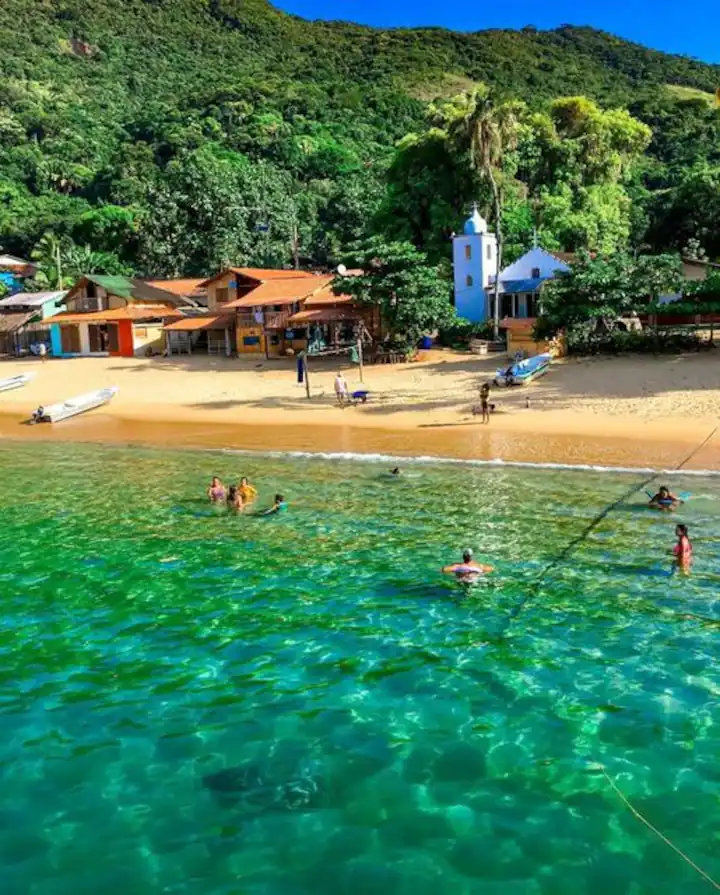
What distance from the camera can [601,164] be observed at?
202 feet

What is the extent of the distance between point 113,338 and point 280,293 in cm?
1241

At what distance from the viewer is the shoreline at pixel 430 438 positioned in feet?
76.1

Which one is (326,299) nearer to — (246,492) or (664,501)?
(246,492)

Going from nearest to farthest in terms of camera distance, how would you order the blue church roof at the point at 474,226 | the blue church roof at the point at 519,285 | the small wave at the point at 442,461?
1. the small wave at the point at 442,461
2. the blue church roof at the point at 519,285
3. the blue church roof at the point at 474,226

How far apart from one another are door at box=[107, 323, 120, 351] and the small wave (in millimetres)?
27543

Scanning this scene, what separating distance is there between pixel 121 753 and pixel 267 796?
1.83m

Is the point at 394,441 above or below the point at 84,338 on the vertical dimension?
below

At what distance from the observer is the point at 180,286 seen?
59.5 metres

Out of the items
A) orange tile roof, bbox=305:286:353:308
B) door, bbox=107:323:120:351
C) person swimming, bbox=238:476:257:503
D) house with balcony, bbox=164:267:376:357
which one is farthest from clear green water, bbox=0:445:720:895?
door, bbox=107:323:120:351

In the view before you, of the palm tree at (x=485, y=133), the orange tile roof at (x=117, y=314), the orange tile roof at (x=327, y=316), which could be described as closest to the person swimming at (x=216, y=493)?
the orange tile roof at (x=327, y=316)

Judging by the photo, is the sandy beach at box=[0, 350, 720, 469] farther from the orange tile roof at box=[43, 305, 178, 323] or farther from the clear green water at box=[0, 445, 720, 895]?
the orange tile roof at box=[43, 305, 178, 323]

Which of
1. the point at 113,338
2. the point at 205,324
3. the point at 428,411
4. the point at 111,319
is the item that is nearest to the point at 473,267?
the point at 205,324

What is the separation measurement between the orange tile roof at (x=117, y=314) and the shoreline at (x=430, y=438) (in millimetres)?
17968

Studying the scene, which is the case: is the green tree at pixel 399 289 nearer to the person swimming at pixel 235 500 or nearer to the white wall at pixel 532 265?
the white wall at pixel 532 265
